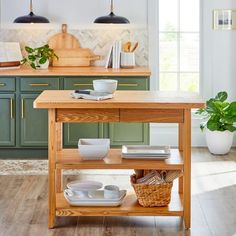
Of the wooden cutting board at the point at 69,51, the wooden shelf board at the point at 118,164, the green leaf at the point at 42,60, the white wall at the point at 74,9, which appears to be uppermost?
the white wall at the point at 74,9

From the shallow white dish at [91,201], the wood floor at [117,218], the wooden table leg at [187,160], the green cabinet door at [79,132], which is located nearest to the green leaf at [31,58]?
the green cabinet door at [79,132]

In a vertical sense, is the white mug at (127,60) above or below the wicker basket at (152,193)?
above

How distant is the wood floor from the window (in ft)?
5.45

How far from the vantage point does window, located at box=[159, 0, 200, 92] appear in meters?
7.55

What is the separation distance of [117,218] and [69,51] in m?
3.11

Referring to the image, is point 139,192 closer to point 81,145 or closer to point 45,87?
point 81,145

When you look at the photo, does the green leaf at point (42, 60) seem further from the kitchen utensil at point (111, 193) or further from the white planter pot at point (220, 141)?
the kitchen utensil at point (111, 193)

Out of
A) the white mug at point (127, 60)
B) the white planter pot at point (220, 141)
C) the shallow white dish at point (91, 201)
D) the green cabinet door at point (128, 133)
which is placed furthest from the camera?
the white mug at point (127, 60)

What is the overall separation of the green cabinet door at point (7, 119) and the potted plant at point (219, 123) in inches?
77.7

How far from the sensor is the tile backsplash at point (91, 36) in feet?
24.6

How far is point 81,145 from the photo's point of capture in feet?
14.8

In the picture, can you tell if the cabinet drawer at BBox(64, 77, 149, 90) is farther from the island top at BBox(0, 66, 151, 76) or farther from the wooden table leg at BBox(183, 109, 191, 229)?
the wooden table leg at BBox(183, 109, 191, 229)

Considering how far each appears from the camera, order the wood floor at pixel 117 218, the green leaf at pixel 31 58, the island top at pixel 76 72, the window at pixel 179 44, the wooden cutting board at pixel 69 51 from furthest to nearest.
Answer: the window at pixel 179 44 → the wooden cutting board at pixel 69 51 → the green leaf at pixel 31 58 → the island top at pixel 76 72 → the wood floor at pixel 117 218

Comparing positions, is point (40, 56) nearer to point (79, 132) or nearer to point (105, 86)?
point (79, 132)
